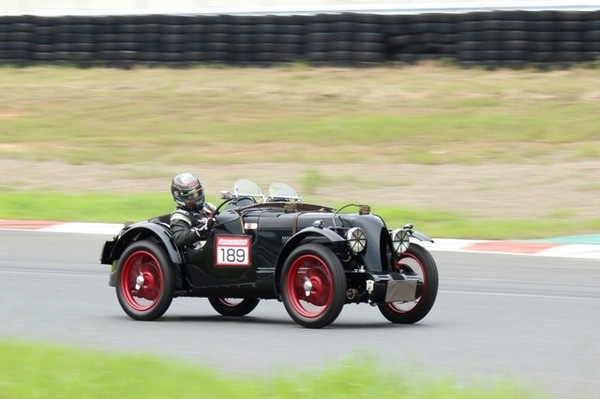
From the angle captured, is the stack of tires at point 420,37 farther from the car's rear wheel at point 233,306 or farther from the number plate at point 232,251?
the number plate at point 232,251

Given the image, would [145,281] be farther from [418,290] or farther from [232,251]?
[418,290]

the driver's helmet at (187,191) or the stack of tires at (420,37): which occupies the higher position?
the stack of tires at (420,37)

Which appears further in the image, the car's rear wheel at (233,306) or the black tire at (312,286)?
the car's rear wheel at (233,306)

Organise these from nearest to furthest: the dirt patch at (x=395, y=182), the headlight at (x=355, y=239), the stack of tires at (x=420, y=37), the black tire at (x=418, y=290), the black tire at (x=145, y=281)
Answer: the headlight at (x=355, y=239), the black tire at (x=418, y=290), the black tire at (x=145, y=281), the dirt patch at (x=395, y=182), the stack of tires at (x=420, y=37)

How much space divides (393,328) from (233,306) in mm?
1474

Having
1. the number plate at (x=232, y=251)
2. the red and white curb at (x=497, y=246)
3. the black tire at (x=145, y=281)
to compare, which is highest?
the number plate at (x=232, y=251)

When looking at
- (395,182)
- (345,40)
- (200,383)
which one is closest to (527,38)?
(345,40)

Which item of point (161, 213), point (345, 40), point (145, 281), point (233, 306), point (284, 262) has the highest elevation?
point (345, 40)

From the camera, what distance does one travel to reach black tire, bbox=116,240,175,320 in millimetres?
8961

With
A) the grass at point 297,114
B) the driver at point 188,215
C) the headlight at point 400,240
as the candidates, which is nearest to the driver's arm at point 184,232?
the driver at point 188,215

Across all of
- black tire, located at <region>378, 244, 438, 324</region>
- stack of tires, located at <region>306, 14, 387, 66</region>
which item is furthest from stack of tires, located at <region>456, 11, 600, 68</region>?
black tire, located at <region>378, 244, 438, 324</region>

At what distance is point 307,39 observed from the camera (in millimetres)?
25266

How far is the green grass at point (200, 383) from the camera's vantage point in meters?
5.57

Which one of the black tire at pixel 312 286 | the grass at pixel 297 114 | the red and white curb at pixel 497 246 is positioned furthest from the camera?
the grass at pixel 297 114
